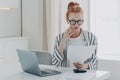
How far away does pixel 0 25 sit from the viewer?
3.83 meters

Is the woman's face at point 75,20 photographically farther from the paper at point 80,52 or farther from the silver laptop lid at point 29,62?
the silver laptop lid at point 29,62

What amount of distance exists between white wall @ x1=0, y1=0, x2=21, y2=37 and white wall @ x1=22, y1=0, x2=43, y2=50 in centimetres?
11

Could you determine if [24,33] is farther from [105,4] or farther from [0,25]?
[105,4]

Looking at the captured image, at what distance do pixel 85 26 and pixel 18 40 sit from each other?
1.10m

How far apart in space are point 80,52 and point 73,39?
0.43 meters

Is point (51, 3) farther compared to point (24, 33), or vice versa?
point (24, 33)

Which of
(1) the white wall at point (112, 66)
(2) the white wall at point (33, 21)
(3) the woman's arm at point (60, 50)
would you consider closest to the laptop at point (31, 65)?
(3) the woman's arm at point (60, 50)

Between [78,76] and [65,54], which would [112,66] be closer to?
[65,54]

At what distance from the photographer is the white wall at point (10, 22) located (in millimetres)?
3869

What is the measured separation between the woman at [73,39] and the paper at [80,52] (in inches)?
5.9

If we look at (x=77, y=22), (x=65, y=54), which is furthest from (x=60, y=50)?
(x=77, y=22)

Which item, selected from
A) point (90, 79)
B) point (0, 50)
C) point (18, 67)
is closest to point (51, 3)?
point (0, 50)

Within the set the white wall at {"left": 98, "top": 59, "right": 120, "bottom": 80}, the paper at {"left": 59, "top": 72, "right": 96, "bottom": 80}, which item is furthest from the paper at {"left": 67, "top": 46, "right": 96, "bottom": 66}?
the white wall at {"left": 98, "top": 59, "right": 120, "bottom": 80}

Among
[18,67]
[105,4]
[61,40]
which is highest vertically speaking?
[105,4]
